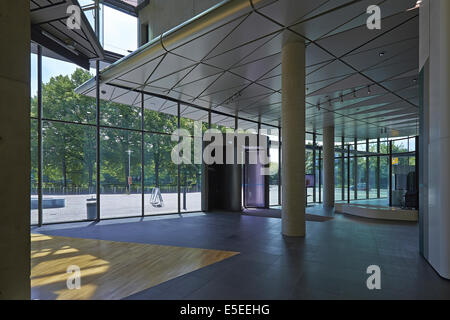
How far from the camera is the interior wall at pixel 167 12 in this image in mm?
8123

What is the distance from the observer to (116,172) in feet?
36.7

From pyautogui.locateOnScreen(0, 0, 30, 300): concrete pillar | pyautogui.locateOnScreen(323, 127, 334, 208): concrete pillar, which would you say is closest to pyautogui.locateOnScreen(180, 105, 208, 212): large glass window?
pyautogui.locateOnScreen(323, 127, 334, 208): concrete pillar

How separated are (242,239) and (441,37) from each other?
6.20 m

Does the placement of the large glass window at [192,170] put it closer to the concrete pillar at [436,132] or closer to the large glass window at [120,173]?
the large glass window at [120,173]

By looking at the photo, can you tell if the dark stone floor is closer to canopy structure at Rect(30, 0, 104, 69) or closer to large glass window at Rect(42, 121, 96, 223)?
large glass window at Rect(42, 121, 96, 223)

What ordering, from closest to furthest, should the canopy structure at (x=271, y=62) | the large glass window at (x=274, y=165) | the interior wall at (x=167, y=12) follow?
the canopy structure at (x=271, y=62), the interior wall at (x=167, y=12), the large glass window at (x=274, y=165)

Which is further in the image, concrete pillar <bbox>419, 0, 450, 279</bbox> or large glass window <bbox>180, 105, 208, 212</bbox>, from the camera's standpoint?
large glass window <bbox>180, 105, 208, 212</bbox>

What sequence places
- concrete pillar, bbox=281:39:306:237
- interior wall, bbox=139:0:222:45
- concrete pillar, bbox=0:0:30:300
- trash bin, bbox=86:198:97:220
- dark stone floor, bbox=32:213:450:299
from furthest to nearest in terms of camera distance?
trash bin, bbox=86:198:97:220 → interior wall, bbox=139:0:222:45 → concrete pillar, bbox=281:39:306:237 → dark stone floor, bbox=32:213:450:299 → concrete pillar, bbox=0:0:30:300

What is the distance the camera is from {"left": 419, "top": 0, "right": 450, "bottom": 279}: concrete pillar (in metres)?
4.48

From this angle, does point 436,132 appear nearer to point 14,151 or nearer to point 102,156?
point 14,151

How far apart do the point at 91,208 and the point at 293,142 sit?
8.45 m

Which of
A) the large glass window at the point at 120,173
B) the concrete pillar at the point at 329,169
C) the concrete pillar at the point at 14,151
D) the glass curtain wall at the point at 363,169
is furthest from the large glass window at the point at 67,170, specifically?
the glass curtain wall at the point at 363,169

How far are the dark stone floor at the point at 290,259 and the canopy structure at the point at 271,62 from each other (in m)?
5.28

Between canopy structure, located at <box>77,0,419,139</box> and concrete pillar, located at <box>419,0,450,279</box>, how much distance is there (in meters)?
0.94
